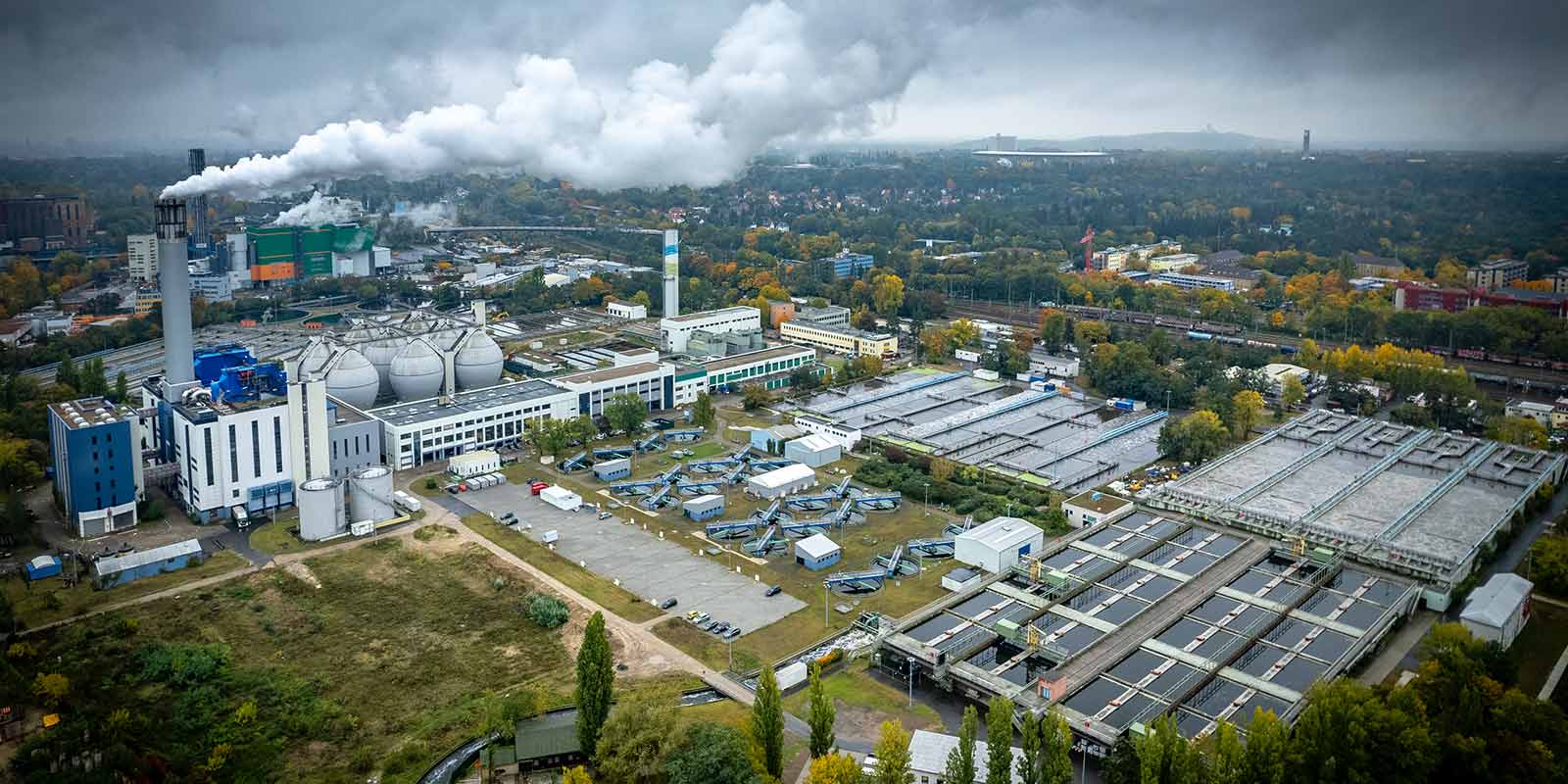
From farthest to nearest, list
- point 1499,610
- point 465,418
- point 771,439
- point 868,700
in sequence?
1. point 771,439
2. point 465,418
3. point 1499,610
4. point 868,700

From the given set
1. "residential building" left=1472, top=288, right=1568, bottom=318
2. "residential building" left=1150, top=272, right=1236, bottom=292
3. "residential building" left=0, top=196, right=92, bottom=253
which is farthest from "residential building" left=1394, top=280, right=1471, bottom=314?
"residential building" left=0, top=196, right=92, bottom=253

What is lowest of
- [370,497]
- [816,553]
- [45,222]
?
[816,553]

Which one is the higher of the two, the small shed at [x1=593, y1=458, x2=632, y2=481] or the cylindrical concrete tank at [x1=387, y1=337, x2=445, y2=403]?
the cylindrical concrete tank at [x1=387, y1=337, x2=445, y2=403]

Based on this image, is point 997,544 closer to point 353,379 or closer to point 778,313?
point 353,379

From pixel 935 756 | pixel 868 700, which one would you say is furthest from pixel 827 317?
pixel 935 756

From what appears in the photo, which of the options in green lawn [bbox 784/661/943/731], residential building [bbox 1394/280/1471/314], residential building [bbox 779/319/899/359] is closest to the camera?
green lawn [bbox 784/661/943/731]

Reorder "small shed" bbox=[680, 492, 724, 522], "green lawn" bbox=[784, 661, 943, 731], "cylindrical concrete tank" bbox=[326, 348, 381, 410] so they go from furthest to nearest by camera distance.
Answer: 1. "cylindrical concrete tank" bbox=[326, 348, 381, 410]
2. "small shed" bbox=[680, 492, 724, 522]
3. "green lawn" bbox=[784, 661, 943, 731]

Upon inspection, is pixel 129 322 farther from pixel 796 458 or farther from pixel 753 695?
pixel 753 695

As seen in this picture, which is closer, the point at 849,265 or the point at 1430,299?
the point at 1430,299

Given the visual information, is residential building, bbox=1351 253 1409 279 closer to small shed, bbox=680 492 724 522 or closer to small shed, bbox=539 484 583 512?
small shed, bbox=680 492 724 522
